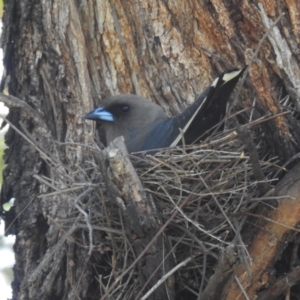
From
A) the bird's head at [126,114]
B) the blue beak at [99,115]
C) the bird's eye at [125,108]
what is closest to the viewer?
the blue beak at [99,115]

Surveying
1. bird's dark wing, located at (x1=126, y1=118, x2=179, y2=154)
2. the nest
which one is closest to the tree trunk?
the nest

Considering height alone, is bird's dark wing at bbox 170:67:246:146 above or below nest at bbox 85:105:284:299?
above

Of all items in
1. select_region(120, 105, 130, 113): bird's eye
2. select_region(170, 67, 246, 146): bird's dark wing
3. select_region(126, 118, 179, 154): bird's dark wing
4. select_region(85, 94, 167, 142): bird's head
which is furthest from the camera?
select_region(120, 105, 130, 113): bird's eye

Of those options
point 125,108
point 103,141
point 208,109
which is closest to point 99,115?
point 125,108

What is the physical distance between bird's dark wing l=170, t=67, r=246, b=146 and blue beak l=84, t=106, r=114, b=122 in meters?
0.52

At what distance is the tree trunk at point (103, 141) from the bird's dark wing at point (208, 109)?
0.87ft

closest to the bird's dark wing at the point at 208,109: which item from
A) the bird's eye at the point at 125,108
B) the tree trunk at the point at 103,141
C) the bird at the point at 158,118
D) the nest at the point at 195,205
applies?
the bird at the point at 158,118

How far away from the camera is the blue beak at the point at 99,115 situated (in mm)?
4844

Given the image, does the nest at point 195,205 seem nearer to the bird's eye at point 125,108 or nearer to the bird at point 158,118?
the bird at point 158,118

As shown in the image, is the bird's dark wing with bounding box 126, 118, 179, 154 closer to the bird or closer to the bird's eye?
the bird

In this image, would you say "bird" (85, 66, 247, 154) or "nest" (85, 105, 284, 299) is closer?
"nest" (85, 105, 284, 299)

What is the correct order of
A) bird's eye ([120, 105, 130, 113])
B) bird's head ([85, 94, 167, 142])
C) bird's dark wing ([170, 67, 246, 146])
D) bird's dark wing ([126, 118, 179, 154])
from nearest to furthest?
1. bird's dark wing ([170, 67, 246, 146])
2. bird's dark wing ([126, 118, 179, 154])
3. bird's head ([85, 94, 167, 142])
4. bird's eye ([120, 105, 130, 113])

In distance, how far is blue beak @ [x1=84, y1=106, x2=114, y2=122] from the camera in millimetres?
4844

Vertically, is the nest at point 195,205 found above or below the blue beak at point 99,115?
below
